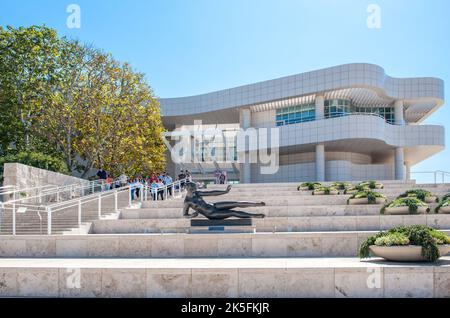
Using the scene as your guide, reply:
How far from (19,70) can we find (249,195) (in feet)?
57.4

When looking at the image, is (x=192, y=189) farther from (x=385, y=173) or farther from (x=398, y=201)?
(x=385, y=173)

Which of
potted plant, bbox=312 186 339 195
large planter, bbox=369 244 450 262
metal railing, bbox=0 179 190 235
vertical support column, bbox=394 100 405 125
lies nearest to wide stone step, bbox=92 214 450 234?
metal railing, bbox=0 179 190 235

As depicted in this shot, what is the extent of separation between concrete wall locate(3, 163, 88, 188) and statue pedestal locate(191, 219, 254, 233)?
39.5ft

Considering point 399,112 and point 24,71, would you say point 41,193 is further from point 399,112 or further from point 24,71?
point 399,112

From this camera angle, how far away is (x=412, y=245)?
10055 mm

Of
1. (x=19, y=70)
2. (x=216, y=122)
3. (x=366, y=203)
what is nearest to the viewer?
(x=366, y=203)

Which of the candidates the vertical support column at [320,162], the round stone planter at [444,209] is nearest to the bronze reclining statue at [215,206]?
the round stone planter at [444,209]

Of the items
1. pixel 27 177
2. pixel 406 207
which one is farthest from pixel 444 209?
pixel 27 177

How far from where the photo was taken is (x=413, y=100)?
146ft

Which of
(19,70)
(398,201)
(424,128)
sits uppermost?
(19,70)

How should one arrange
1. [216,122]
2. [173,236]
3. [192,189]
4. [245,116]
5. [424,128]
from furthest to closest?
[216,122], [245,116], [424,128], [192,189], [173,236]

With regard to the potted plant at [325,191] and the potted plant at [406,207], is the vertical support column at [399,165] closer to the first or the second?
the potted plant at [325,191]

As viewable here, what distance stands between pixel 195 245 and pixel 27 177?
1383 cm

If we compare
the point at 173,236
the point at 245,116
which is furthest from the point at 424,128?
the point at 173,236
